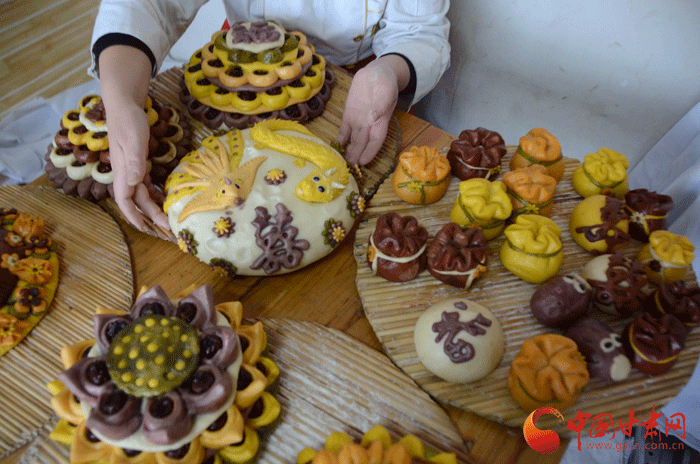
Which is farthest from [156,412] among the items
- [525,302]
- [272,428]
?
[525,302]

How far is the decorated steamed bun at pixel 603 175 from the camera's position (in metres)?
1.65

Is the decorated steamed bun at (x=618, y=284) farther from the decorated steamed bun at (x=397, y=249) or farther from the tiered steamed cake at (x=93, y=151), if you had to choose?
the tiered steamed cake at (x=93, y=151)

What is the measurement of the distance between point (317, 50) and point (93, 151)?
4.21 ft

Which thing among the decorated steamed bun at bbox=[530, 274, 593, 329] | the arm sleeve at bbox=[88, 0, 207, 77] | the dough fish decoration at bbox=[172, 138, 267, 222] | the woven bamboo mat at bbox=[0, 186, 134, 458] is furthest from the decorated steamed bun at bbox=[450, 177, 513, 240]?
the arm sleeve at bbox=[88, 0, 207, 77]

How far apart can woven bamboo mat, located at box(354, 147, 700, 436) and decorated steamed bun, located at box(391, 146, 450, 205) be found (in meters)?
0.05

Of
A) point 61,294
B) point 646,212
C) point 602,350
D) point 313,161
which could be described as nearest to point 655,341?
point 602,350

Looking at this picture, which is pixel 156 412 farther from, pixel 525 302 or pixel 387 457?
pixel 525 302

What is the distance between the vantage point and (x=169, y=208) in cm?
151

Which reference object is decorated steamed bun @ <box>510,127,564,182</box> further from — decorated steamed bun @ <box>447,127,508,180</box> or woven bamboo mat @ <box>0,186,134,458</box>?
woven bamboo mat @ <box>0,186,134,458</box>

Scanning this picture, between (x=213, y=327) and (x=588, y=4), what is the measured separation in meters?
2.18

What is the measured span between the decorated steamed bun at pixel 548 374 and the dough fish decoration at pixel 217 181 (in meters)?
1.02

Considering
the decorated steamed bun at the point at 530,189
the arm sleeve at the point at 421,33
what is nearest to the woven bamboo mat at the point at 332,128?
the arm sleeve at the point at 421,33

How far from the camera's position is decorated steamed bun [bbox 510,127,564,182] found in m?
1.67

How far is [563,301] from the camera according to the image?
131 centimetres
